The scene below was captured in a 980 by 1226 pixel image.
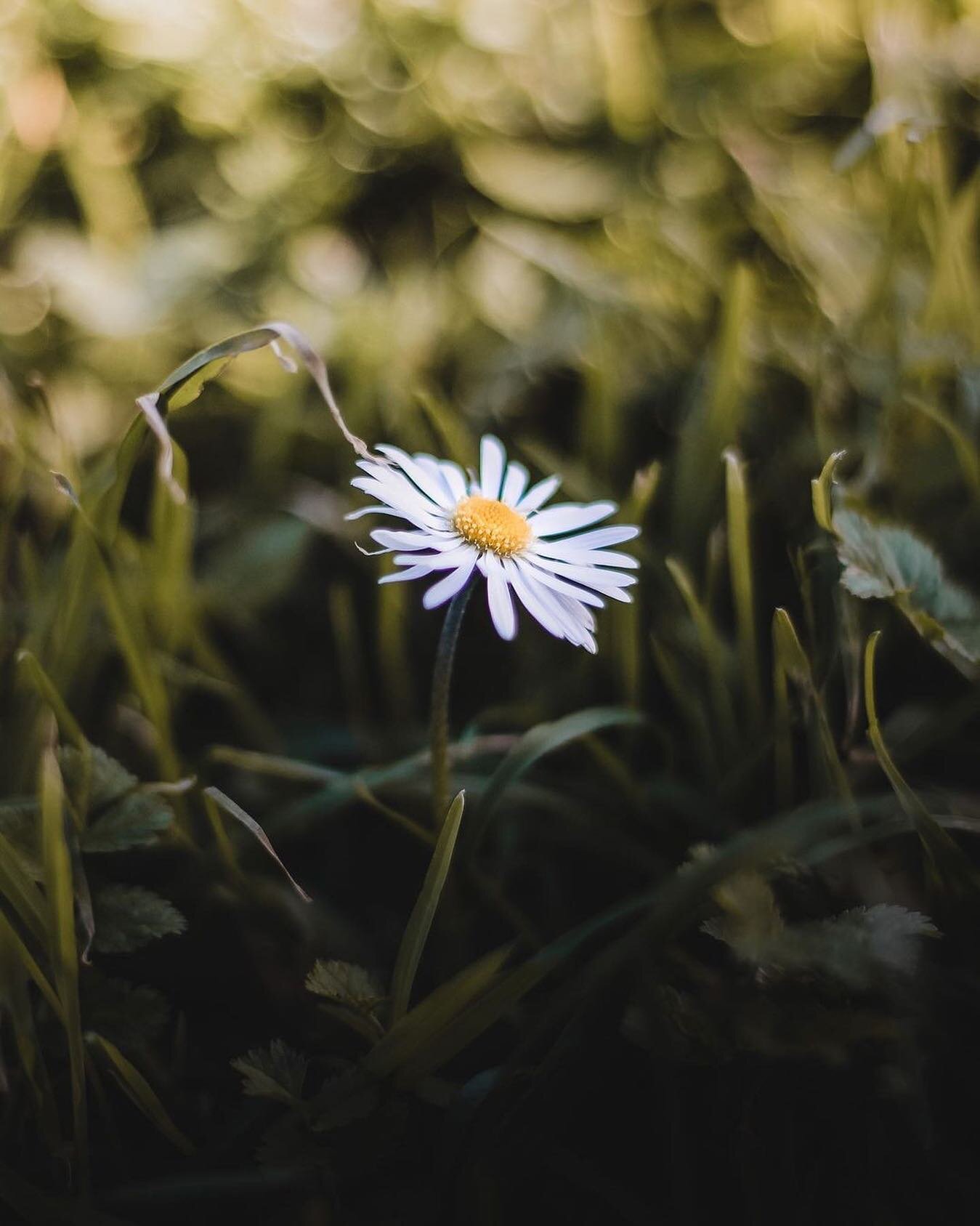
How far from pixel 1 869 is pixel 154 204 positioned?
1168 millimetres

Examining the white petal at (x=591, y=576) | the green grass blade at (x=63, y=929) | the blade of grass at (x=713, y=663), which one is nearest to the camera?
the green grass blade at (x=63, y=929)

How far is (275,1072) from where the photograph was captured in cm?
58

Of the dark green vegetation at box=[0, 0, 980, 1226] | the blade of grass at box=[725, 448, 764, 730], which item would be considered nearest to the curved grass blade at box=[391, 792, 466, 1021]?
the dark green vegetation at box=[0, 0, 980, 1226]

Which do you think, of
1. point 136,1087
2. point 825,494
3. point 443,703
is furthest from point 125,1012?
point 825,494

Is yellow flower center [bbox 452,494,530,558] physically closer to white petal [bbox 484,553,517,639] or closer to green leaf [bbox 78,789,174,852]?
white petal [bbox 484,553,517,639]

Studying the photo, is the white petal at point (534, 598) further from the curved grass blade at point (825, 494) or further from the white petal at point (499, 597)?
Answer: the curved grass blade at point (825, 494)

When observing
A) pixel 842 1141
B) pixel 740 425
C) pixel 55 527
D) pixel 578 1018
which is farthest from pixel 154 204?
pixel 842 1141

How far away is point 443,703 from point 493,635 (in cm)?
41

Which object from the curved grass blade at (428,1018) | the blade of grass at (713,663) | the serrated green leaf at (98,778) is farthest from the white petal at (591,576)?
the serrated green leaf at (98,778)

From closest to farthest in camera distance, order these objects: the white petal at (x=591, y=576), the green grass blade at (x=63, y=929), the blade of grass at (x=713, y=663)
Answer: the green grass blade at (x=63, y=929) < the white petal at (x=591, y=576) < the blade of grass at (x=713, y=663)

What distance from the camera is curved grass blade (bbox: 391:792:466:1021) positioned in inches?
22.2

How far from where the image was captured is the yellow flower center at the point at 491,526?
2.17 ft

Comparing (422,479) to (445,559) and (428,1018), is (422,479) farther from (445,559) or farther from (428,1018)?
(428,1018)

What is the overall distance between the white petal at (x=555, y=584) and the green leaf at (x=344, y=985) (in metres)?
0.31
